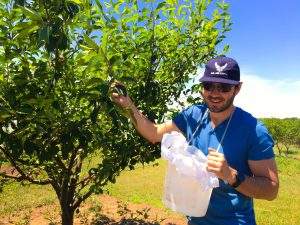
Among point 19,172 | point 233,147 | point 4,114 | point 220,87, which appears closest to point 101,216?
point 19,172

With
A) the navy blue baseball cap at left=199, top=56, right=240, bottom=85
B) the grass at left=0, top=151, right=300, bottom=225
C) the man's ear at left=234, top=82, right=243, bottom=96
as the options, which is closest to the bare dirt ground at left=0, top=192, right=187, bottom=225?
the grass at left=0, top=151, right=300, bottom=225

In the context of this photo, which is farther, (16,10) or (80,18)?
(16,10)

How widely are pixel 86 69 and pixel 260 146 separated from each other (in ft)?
4.38

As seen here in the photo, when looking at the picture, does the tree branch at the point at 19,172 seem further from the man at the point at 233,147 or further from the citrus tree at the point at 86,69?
the man at the point at 233,147

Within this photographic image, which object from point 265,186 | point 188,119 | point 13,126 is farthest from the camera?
point 13,126

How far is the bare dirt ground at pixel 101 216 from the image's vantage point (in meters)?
10.5

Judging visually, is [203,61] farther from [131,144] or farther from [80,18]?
[80,18]

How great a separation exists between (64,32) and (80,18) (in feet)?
0.57

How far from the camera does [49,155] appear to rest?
4137mm

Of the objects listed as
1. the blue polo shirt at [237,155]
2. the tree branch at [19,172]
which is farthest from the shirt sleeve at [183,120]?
the tree branch at [19,172]

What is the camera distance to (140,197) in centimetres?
1631

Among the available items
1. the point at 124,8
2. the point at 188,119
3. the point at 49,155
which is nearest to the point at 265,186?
the point at 188,119

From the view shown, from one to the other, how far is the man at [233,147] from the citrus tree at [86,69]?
1.63ft

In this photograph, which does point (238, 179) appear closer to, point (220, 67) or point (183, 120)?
point (220, 67)
